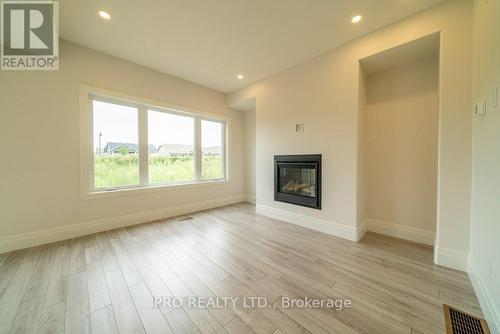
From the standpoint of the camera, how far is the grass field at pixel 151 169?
9.66 ft

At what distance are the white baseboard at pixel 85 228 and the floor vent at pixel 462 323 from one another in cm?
382

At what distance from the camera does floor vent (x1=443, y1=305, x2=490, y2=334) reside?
117 centimetres

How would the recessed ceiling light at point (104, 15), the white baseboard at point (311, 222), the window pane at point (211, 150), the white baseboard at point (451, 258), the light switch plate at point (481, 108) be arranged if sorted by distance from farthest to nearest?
the window pane at point (211, 150), the white baseboard at point (311, 222), the recessed ceiling light at point (104, 15), the white baseboard at point (451, 258), the light switch plate at point (481, 108)

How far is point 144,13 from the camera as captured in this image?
6.70 ft

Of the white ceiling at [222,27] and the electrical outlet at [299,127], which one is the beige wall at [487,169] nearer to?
the white ceiling at [222,27]

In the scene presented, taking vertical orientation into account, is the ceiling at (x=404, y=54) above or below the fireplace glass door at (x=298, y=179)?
above

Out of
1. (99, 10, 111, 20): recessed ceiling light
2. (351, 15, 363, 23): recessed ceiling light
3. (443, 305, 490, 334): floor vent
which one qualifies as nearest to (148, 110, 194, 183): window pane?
(99, 10, 111, 20): recessed ceiling light

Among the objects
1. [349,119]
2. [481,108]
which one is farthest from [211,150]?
[481,108]

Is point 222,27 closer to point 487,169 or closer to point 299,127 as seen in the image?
point 299,127

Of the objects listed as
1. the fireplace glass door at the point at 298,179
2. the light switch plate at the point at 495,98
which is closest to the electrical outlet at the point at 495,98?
the light switch plate at the point at 495,98

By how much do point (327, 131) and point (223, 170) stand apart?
2.87 meters

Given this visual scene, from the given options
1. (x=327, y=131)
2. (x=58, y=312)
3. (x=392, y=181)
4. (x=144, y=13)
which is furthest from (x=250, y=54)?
(x=58, y=312)

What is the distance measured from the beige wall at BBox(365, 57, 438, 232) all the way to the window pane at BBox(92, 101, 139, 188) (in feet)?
13.7

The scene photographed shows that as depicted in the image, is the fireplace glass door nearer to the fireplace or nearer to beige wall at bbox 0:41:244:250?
the fireplace
